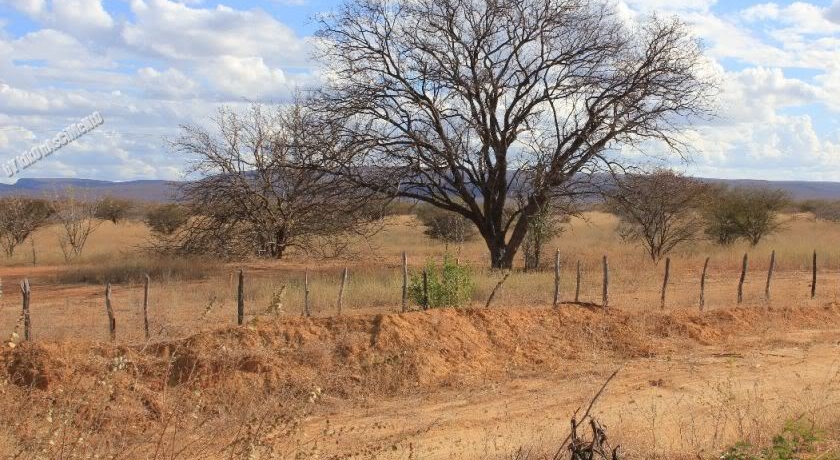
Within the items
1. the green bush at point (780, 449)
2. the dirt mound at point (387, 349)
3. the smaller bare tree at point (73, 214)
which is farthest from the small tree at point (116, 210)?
the green bush at point (780, 449)

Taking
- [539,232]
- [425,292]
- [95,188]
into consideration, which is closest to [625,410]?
[425,292]

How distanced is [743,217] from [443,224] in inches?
594

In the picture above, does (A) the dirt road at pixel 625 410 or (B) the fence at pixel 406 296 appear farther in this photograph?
(B) the fence at pixel 406 296

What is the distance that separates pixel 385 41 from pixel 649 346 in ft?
42.2

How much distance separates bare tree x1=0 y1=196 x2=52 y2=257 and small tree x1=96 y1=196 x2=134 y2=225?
9768 mm

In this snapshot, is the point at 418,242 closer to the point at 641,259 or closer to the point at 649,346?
the point at 641,259

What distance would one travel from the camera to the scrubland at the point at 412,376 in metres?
6.56

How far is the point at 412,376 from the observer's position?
10.5 metres

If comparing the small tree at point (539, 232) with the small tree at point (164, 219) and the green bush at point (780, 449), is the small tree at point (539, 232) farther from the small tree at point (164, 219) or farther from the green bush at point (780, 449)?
the small tree at point (164, 219)

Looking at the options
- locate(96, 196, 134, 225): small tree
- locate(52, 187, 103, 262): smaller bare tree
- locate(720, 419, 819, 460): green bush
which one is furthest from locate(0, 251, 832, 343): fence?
locate(96, 196, 134, 225): small tree

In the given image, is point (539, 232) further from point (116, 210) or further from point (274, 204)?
point (116, 210)

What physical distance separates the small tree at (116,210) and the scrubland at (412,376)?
35853 mm

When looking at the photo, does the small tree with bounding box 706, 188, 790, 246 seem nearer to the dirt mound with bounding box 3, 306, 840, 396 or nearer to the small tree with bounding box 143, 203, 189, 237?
the dirt mound with bounding box 3, 306, 840, 396

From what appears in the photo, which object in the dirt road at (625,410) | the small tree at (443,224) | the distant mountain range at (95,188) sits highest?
the distant mountain range at (95,188)
